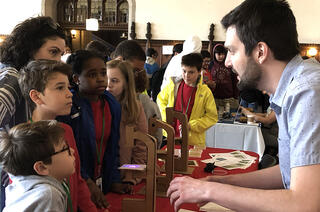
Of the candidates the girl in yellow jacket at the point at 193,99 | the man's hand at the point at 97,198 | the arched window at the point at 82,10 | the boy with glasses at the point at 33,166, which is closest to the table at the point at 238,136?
the girl in yellow jacket at the point at 193,99

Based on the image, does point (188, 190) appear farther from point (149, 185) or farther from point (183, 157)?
point (183, 157)

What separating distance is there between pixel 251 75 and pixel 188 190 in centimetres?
51

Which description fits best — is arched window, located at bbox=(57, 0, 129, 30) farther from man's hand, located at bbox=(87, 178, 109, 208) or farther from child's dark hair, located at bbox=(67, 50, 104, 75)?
man's hand, located at bbox=(87, 178, 109, 208)

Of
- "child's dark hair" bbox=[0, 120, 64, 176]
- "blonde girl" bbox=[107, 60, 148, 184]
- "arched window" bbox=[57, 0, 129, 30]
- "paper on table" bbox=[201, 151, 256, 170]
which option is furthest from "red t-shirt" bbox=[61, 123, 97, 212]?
"arched window" bbox=[57, 0, 129, 30]

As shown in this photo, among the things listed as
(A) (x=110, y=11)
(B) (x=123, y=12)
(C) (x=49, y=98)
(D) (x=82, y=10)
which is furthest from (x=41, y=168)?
(D) (x=82, y=10)

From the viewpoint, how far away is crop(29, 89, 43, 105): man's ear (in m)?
1.44

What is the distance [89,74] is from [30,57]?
0.34 m

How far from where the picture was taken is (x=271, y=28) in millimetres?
1137

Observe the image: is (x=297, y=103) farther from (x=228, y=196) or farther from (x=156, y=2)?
(x=156, y=2)

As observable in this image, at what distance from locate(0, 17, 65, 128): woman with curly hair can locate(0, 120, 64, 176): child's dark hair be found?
370 mm

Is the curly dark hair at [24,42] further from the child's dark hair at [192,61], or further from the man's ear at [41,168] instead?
the child's dark hair at [192,61]

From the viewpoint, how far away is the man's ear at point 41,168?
108 cm

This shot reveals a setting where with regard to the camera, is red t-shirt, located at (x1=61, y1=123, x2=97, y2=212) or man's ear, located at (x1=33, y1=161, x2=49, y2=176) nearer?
man's ear, located at (x1=33, y1=161, x2=49, y2=176)

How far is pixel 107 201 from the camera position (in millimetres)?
1585
